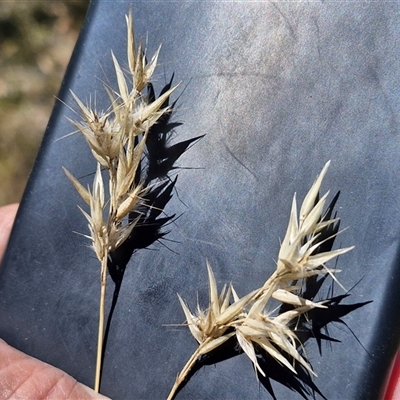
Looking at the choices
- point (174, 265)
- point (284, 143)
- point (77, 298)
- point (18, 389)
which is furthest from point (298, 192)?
point (18, 389)

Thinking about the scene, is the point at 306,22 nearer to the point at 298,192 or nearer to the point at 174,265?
the point at 298,192

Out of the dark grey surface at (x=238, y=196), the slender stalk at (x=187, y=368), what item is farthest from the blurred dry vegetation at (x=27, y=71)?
the slender stalk at (x=187, y=368)

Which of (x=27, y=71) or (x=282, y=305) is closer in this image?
(x=282, y=305)

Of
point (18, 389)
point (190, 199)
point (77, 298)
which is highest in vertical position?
point (190, 199)

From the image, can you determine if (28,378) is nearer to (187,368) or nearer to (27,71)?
(187,368)

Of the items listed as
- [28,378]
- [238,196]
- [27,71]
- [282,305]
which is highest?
[27,71]

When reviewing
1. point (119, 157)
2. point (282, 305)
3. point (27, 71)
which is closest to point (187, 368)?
point (282, 305)
